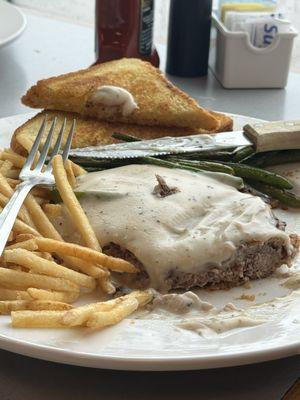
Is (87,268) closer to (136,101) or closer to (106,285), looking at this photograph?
(106,285)

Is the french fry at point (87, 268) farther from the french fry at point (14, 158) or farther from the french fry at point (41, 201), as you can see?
the french fry at point (14, 158)

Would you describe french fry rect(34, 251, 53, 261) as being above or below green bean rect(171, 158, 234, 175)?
below

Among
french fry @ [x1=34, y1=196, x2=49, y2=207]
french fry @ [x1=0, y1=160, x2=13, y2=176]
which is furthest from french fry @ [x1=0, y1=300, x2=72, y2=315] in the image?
french fry @ [x1=0, y1=160, x2=13, y2=176]

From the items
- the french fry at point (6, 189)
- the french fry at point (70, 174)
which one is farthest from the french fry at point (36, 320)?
the french fry at point (70, 174)

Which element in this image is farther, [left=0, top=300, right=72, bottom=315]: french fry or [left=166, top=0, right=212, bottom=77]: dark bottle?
[left=166, top=0, right=212, bottom=77]: dark bottle

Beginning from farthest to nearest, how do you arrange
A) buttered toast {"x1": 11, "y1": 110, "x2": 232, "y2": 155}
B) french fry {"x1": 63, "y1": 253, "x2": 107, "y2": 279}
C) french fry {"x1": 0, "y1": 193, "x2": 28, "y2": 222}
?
buttered toast {"x1": 11, "y1": 110, "x2": 232, "y2": 155} → french fry {"x1": 0, "y1": 193, "x2": 28, "y2": 222} → french fry {"x1": 63, "y1": 253, "x2": 107, "y2": 279}

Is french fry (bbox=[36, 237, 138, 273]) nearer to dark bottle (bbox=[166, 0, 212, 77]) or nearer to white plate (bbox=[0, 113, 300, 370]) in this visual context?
white plate (bbox=[0, 113, 300, 370])

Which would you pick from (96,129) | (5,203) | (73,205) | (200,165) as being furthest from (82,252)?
(96,129)

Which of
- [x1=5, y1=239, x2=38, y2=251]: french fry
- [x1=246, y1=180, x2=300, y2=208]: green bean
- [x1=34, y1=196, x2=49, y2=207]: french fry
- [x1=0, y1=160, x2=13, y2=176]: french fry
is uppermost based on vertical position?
[x1=5, y1=239, x2=38, y2=251]: french fry
